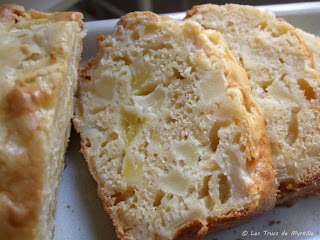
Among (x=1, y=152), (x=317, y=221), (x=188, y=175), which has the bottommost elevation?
(x=317, y=221)

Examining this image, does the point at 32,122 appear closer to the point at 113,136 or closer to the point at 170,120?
the point at 113,136

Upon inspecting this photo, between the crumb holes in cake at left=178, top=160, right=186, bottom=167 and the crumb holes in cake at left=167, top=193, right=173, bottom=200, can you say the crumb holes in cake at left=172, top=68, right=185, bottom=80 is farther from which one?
the crumb holes in cake at left=167, top=193, right=173, bottom=200

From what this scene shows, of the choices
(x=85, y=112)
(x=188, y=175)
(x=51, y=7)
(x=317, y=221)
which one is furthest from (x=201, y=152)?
(x=51, y=7)

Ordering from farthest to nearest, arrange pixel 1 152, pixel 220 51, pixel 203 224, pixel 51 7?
pixel 51 7 < pixel 220 51 < pixel 203 224 < pixel 1 152

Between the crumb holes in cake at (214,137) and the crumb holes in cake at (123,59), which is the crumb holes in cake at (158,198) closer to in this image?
the crumb holes in cake at (214,137)

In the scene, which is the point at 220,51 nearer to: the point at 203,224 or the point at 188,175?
the point at 188,175

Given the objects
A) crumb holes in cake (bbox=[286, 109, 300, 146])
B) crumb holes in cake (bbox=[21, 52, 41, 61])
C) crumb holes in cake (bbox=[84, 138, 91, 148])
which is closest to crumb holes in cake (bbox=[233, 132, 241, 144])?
crumb holes in cake (bbox=[286, 109, 300, 146])

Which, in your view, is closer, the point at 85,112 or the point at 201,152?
the point at 201,152
